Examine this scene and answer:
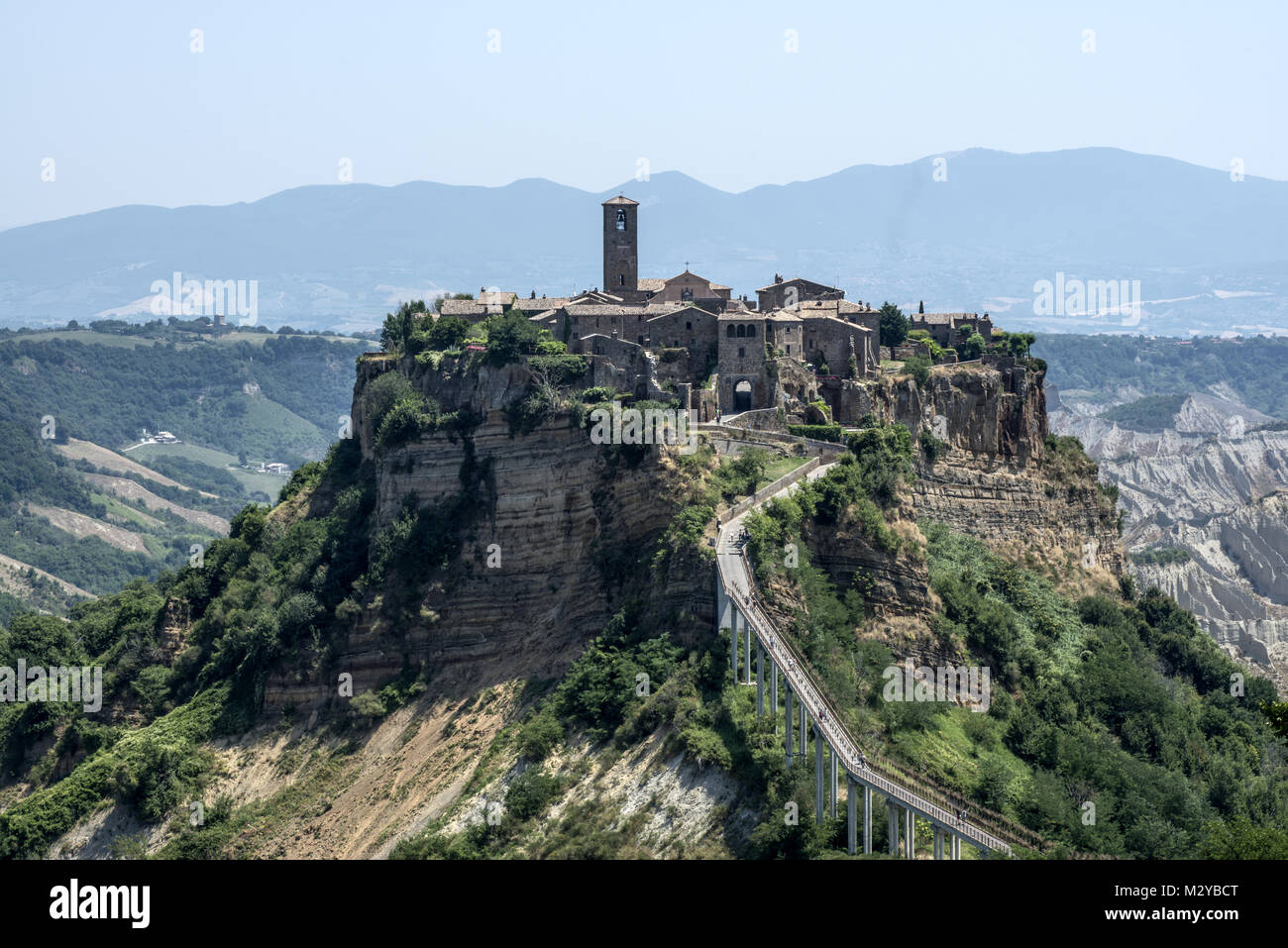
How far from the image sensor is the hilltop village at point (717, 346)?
68.6 m

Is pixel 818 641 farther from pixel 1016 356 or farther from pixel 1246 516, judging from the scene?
pixel 1246 516

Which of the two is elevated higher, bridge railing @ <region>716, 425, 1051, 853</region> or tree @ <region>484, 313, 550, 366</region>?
tree @ <region>484, 313, 550, 366</region>

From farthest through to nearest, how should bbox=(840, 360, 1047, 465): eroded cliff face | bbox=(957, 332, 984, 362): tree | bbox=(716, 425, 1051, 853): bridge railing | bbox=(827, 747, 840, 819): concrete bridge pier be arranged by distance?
bbox=(957, 332, 984, 362): tree → bbox=(840, 360, 1047, 465): eroded cliff face → bbox=(827, 747, 840, 819): concrete bridge pier → bbox=(716, 425, 1051, 853): bridge railing

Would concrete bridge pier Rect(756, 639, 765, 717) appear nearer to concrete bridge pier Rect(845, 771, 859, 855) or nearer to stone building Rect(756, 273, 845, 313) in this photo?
concrete bridge pier Rect(845, 771, 859, 855)

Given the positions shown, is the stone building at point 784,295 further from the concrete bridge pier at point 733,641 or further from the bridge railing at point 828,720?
the concrete bridge pier at point 733,641

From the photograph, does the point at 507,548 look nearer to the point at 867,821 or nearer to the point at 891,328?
the point at 891,328

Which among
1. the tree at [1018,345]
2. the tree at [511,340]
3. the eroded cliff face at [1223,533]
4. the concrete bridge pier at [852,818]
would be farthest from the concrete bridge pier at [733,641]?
the eroded cliff face at [1223,533]

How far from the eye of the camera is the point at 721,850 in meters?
46.8

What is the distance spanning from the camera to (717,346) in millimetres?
70375

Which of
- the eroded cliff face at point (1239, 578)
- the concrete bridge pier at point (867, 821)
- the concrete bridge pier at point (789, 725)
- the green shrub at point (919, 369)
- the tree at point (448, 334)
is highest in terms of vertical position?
the tree at point (448, 334)

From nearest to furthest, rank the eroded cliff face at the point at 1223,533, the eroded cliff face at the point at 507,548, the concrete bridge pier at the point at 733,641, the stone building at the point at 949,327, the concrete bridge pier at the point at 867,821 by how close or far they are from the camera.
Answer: the concrete bridge pier at the point at 867,821 → the concrete bridge pier at the point at 733,641 → the eroded cliff face at the point at 507,548 → the stone building at the point at 949,327 → the eroded cliff face at the point at 1223,533

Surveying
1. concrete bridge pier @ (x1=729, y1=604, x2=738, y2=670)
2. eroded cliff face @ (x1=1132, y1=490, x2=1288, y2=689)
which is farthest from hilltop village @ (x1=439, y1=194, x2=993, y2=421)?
eroded cliff face @ (x1=1132, y1=490, x2=1288, y2=689)

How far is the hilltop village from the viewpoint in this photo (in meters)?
68.6

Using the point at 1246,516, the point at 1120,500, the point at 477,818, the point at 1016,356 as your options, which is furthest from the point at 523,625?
the point at 1120,500
